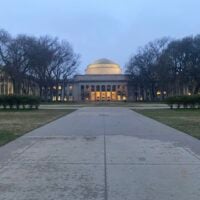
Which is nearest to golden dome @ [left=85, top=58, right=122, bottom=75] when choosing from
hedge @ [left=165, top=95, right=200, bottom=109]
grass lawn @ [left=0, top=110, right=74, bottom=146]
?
hedge @ [left=165, top=95, right=200, bottom=109]

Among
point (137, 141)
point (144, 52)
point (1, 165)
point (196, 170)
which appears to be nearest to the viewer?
point (196, 170)

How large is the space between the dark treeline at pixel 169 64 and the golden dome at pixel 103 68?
7251 centimetres

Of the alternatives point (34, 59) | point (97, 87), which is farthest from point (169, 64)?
point (97, 87)

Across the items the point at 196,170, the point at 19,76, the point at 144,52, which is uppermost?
the point at 144,52

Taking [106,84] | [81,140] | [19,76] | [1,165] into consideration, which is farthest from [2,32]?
[106,84]

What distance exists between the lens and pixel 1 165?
31.0ft

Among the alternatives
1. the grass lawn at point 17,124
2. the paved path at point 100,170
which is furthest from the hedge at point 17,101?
the paved path at point 100,170

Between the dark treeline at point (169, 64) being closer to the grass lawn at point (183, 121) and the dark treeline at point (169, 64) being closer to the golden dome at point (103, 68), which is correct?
the grass lawn at point (183, 121)

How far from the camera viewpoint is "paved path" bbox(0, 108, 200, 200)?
6832mm

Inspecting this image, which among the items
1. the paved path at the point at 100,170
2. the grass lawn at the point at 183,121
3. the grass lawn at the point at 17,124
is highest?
the grass lawn at the point at 17,124

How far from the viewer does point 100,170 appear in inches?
347

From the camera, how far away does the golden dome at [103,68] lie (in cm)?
17375

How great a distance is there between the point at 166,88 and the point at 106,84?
208 ft

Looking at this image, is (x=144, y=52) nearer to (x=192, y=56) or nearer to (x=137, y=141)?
(x=192, y=56)
